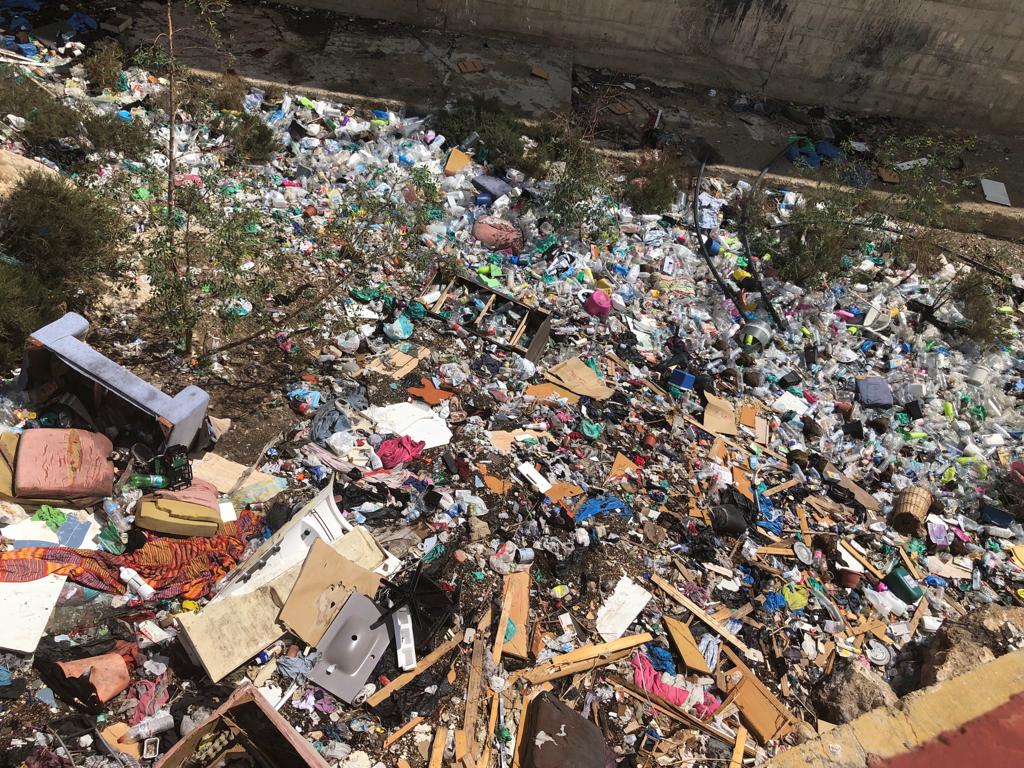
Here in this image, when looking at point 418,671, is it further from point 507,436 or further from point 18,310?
point 18,310

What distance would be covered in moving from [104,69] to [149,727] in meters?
6.19

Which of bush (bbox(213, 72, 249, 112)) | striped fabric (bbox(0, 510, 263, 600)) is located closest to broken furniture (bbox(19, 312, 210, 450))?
striped fabric (bbox(0, 510, 263, 600))

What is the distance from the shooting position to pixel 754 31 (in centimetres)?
928

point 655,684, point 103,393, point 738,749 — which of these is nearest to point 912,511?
point 738,749

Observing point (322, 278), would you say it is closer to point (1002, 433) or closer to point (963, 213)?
point (1002, 433)

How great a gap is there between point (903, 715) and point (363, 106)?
282 inches

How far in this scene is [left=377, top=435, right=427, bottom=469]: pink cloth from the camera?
499cm

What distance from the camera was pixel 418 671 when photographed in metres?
4.07

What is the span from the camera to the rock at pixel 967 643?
447 cm

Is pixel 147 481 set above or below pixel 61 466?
below

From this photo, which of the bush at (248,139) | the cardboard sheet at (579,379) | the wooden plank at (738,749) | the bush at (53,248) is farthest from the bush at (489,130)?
the wooden plank at (738,749)

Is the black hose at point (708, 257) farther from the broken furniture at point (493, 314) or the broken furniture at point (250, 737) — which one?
the broken furniture at point (250, 737)

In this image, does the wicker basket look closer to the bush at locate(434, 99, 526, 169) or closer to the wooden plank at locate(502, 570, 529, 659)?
the wooden plank at locate(502, 570, 529, 659)

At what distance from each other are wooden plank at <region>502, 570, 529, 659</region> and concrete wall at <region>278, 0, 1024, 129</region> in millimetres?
7302
